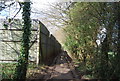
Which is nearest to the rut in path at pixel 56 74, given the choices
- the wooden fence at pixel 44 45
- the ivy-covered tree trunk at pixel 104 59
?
the wooden fence at pixel 44 45

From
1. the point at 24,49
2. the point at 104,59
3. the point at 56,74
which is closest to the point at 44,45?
the point at 56,74

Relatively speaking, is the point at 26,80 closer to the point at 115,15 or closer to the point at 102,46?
the point at 102,46

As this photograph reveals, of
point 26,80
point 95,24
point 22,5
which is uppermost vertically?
point 22,5

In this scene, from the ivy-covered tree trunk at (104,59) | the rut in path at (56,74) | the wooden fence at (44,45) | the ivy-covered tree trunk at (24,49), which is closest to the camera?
the ivy-covered tree trunk at (24,49)

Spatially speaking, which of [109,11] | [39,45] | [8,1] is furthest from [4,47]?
[109,11]

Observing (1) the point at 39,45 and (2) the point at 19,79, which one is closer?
(2) the point at 19,79

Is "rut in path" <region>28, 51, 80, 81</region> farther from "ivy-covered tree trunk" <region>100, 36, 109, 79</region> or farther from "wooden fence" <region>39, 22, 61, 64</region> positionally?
"ivy-covered tree trunk" <region>100, 36, 109, 79</region>

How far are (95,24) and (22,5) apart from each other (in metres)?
2.53

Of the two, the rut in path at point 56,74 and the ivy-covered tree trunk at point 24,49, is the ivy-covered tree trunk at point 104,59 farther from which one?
the ivy-covered tree trunk at point 24,49

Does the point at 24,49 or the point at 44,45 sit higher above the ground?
the point at 24,49

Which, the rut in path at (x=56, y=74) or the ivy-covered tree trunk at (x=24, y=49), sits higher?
the ivy-covered tree trunk at (x=24, y=49)

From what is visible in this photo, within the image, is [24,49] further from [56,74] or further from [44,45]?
[44,45]

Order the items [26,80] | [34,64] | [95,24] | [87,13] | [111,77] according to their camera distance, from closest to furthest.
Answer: [111,77] → [26,80] → [87,13] → [95,24] → [34,64]

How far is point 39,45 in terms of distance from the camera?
652 centimetres
